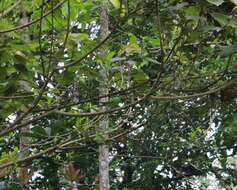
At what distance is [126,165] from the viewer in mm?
6289

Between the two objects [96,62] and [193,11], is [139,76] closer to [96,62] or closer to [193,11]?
[96,62]

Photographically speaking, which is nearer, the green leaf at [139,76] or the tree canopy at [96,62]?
the tree canopy at [96,62]

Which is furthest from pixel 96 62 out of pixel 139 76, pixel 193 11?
pixel 193 11

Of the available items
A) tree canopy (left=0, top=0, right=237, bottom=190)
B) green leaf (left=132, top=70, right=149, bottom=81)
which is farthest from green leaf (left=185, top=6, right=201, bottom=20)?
green leaf (left=132, top=70, right=149, bottom=81)

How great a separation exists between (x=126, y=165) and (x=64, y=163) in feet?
12.4

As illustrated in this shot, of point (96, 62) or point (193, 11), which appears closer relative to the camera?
point (193, 11)

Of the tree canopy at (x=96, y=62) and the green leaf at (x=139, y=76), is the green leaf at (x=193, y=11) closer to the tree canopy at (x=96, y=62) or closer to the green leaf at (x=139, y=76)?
the tree canopy at (x=96, y=62)

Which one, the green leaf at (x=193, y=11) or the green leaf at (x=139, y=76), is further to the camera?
the green leaf at (x=139, y=76)

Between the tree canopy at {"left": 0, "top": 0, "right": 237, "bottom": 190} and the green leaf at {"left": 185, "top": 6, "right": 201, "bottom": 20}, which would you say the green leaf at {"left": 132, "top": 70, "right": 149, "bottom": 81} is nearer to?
the tree canopy at {"left": 0, "top": 0, "right": 237, "bottom": 190}

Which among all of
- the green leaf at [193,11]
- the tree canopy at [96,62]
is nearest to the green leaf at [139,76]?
the tree canopy at [96,62]

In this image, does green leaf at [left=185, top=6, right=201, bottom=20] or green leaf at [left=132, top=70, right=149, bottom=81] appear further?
green leaf at [left=132, top=70, right=149, bottom=81]

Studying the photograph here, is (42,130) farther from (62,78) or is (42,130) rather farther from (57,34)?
(57,34)

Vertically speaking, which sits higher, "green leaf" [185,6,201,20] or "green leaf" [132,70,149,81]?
"green leaf" [185,6,201,20]

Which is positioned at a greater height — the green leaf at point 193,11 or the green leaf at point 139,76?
the green leaf at point 193,11
